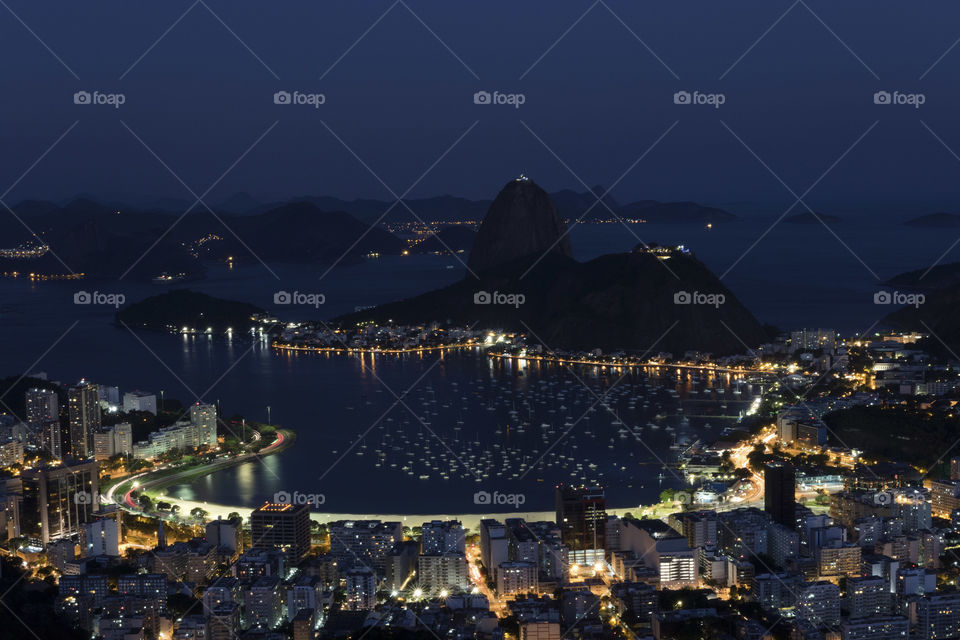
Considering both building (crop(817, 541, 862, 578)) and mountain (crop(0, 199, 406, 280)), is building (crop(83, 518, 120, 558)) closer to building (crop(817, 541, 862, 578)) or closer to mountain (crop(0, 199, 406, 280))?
→ building (crop(817, 541, 862, 578))

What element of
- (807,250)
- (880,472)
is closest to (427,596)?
(880,472)

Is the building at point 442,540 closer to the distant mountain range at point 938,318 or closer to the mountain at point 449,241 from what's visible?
the distant mountain range at point 938,318

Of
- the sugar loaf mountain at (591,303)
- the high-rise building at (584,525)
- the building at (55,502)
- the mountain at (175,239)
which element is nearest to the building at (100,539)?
the building at (55,502)

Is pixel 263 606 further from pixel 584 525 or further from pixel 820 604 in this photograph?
pixel 820 604

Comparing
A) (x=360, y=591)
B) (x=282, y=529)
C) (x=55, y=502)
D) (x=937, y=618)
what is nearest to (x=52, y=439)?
(x=55, y=502)

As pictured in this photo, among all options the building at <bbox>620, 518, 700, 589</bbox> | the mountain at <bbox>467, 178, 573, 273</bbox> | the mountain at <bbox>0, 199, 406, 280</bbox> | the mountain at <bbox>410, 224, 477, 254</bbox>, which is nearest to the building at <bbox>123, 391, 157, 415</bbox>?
the building at <bbox>620, 518, 700, 589</bbox>
